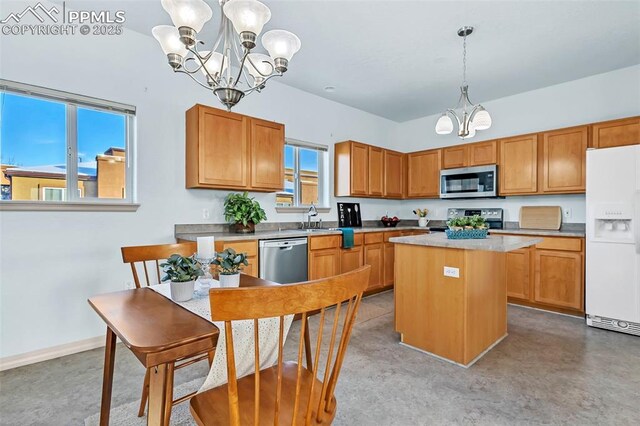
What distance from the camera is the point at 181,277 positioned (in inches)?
55.3

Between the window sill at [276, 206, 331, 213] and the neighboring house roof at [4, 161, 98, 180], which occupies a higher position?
the neighboring house roof at [4, 161, 98, 180]

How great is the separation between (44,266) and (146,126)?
1.46 meters

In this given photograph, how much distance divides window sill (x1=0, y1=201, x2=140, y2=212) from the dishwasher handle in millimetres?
1241

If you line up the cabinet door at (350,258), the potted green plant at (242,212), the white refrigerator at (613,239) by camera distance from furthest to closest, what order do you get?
the cabinet door at (350,258) → the potted green plant at (242,212) → the white refrigerator at (613,239)

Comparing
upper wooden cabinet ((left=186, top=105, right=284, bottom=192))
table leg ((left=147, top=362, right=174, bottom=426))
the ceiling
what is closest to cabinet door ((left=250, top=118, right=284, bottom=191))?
upper wooden cabinet ((left=186, top=105, right=284, bottom=192))

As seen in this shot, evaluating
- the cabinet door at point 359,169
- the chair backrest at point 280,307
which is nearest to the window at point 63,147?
the chair backrest at point 280,307

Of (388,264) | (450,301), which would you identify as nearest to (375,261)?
(388,264)

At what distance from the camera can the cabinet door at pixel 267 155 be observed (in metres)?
3.48

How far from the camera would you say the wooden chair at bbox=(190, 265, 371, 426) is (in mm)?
822

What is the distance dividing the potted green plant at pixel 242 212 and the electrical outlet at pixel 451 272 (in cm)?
199

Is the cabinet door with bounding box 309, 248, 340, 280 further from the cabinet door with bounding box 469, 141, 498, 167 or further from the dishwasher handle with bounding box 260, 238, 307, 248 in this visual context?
the cabinet door with bounding box 469, 141, 498, 167

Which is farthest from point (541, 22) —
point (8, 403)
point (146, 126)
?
point (8, 403)

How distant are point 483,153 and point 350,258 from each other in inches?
98.8

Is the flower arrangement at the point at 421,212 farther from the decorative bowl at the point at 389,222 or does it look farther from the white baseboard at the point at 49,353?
the white baseboard at the point at 49,353
